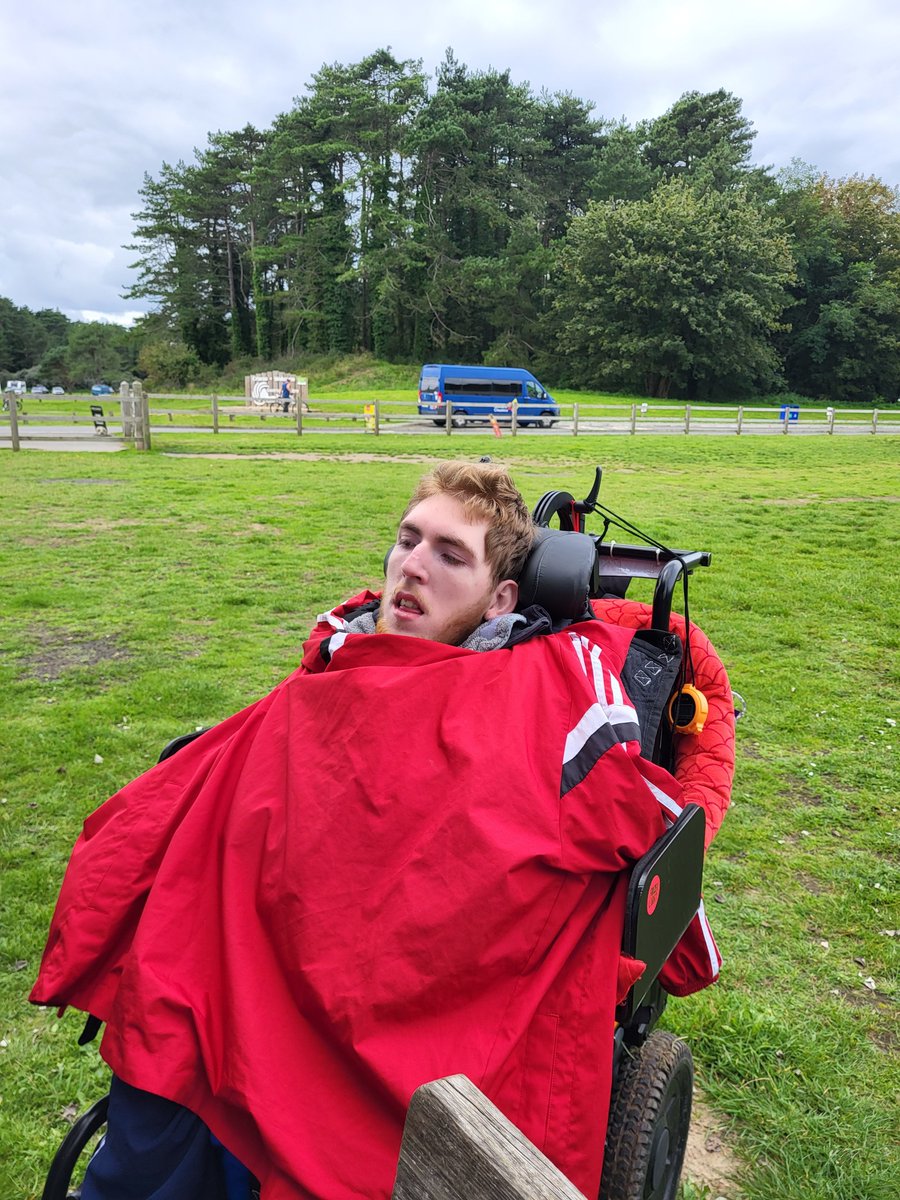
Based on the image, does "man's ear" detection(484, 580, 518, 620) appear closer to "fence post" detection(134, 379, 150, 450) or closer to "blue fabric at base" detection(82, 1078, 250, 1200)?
"blue fabric at base" detection(82, 1078, 250, 1200)

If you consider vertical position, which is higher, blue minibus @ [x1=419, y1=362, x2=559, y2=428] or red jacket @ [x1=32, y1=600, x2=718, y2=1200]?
blue minibus @ [x1=419, y1=362, x2=559, y2=428]

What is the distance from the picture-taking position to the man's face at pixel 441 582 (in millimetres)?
1861

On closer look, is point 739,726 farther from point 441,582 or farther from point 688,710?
point 441,582

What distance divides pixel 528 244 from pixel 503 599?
51684 mm

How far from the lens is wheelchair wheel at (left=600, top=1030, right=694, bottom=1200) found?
1.46m

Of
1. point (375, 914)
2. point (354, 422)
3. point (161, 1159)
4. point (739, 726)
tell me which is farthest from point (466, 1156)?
point (354, 422)

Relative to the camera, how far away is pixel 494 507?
1.97 metres

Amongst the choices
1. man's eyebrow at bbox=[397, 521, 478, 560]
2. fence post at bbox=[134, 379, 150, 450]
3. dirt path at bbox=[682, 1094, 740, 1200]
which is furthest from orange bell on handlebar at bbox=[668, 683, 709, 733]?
fence post at bbox=[134, 379, 150, 450]

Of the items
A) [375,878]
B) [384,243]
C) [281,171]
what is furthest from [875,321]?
[375,878]

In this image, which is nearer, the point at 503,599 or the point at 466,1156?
the point at 466,1156

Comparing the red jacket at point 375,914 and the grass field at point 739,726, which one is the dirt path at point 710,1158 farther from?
the red jacket at point 375,914

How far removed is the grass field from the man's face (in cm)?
151

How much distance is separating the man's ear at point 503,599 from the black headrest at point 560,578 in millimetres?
16

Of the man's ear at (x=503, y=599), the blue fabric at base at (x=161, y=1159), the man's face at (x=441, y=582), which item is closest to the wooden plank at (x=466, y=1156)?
the blue fabric at base at (x=161, y=1159)
